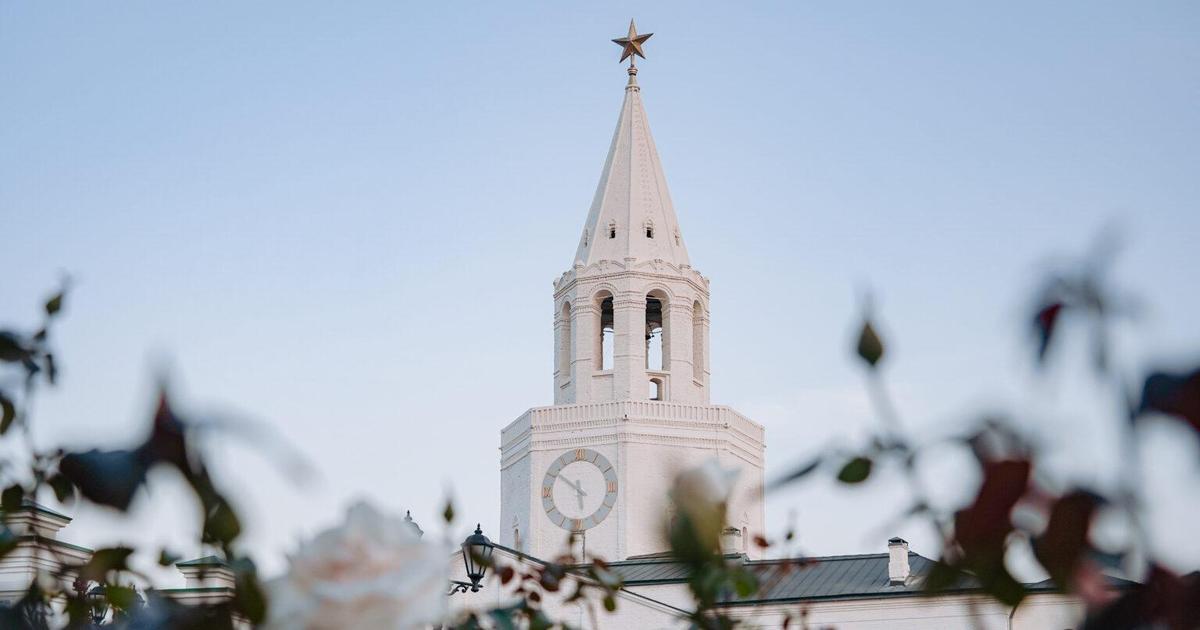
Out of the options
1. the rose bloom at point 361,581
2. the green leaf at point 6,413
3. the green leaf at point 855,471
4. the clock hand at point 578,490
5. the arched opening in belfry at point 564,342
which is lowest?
the rose bloom at point 361,581

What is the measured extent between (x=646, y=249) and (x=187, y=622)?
46915mm

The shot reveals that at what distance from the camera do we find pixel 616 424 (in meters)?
46.2

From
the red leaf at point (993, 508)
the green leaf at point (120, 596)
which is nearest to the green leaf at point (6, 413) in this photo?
the green leaf at point (120, 596)

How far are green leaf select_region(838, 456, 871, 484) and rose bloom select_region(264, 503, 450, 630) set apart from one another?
0.62 metres

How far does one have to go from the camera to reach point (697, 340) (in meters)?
49.0

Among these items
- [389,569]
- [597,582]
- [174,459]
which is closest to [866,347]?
[389,569]

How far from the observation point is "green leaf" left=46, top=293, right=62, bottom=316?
12.6 ft

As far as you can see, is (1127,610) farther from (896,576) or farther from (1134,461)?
(896,576)

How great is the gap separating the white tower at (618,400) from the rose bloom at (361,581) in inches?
1675

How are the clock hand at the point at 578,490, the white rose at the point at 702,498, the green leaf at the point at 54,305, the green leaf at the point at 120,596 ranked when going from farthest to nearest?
the clock hand at the point at 578,490 < the green leaf at the point at 54,305 < the green leaf at the point at 120,596 < the white rose at the point at 702,498

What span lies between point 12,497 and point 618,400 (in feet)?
142

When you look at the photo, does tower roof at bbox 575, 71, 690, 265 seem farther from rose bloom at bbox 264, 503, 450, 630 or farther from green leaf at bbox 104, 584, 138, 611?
rose bloom at bbox 264, 503, 450, 630

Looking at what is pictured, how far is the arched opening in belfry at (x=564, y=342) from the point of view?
48594 mm

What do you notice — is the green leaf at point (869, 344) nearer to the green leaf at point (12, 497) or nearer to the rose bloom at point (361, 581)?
the rose bloom at point (361, 581)
